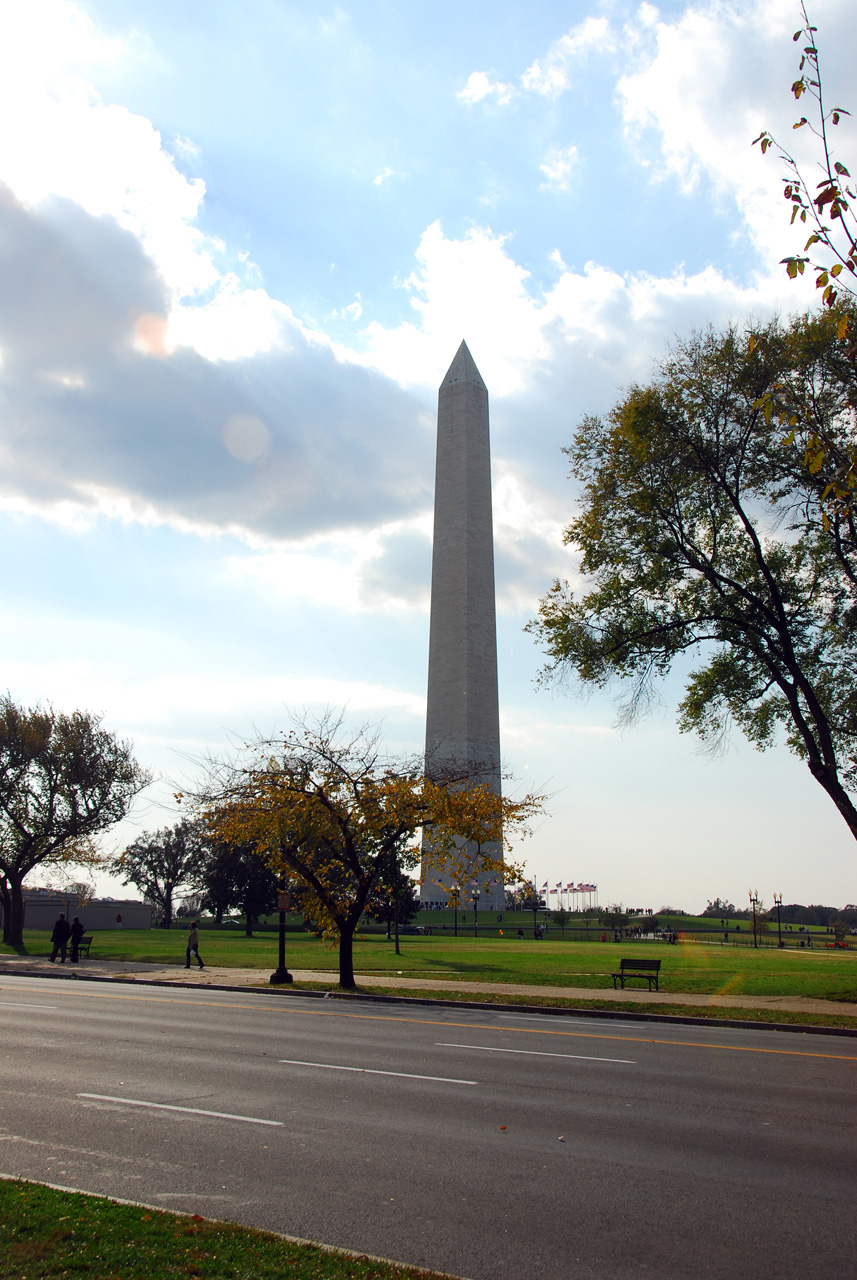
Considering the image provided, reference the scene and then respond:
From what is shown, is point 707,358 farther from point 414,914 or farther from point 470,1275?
point 414,914

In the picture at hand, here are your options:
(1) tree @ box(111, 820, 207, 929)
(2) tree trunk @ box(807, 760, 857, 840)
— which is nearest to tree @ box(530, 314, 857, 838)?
(2) tree trunk @ box(807, 760, 857, 840)

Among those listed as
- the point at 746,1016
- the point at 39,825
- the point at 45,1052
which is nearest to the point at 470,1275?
the point at 45,1052

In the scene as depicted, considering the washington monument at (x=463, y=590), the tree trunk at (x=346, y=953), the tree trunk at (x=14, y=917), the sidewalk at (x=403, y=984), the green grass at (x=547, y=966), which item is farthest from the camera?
the washington monument at (x=463, y=590)

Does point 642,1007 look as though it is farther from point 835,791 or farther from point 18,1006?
point 18,1006

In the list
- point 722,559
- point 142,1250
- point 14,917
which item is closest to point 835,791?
point 722,559

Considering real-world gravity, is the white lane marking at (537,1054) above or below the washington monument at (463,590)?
below

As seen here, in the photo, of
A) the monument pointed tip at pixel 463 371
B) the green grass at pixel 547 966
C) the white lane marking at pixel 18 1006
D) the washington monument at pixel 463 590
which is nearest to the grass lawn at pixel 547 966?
the green grass at pixel 547 966

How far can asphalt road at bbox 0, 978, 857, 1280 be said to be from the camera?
5.54 m

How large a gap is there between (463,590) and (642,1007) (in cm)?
3822

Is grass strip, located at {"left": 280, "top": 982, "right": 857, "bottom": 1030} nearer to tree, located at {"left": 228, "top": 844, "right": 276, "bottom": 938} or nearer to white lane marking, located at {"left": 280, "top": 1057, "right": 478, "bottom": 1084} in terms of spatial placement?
white lane marking, located at {"left": 280, "top": 1057, "right": 478, "bottom": 1084}

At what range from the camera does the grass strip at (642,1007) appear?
16.4 meters

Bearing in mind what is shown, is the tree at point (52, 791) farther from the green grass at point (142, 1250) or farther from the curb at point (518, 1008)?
the green grass at point (142, 1250)

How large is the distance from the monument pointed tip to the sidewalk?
37.6 m

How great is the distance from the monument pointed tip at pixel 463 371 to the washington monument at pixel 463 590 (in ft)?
0.43
